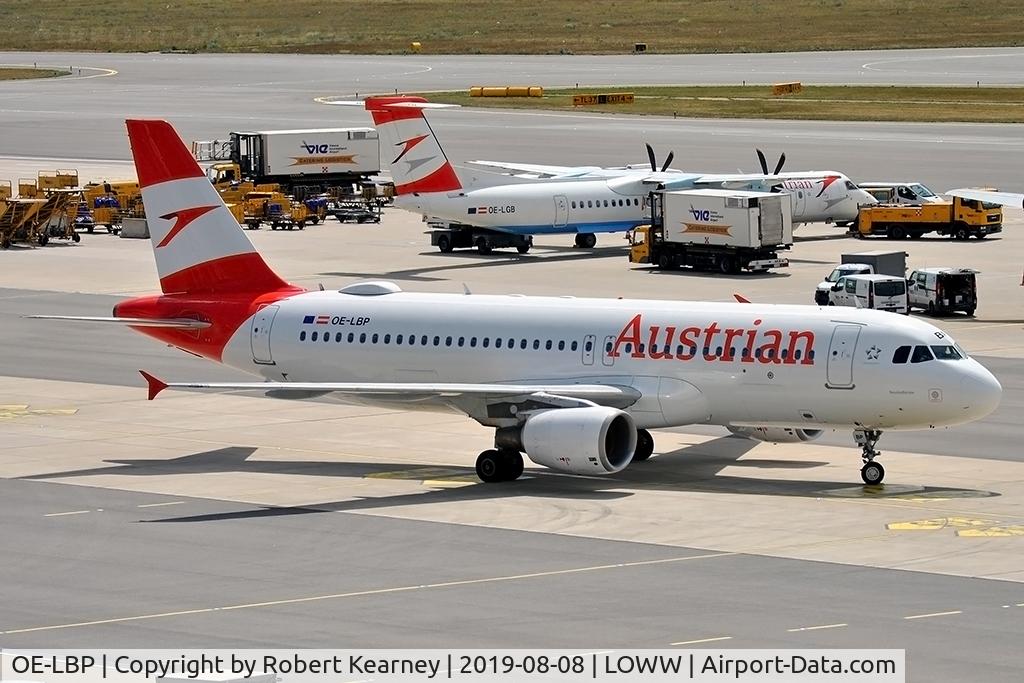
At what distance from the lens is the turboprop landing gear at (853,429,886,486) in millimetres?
44688

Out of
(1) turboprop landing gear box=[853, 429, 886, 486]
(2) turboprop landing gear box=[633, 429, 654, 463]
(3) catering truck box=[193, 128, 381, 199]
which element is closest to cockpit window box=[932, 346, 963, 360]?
(1) turboprop landing gear box=[853, 429, 886, 486]

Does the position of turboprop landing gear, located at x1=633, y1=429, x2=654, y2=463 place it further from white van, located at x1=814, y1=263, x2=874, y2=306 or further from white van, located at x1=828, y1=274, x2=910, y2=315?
white van, located at x1=814, y1=263, x2=874, y2=306

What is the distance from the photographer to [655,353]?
46.1 m

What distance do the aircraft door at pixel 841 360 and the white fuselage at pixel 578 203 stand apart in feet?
168

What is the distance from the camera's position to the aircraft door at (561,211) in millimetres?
96000

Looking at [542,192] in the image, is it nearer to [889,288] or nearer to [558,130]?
[889,288]

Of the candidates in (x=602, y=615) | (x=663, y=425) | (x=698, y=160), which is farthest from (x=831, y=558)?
(x=698, y=160)

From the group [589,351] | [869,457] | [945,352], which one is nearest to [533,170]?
[589,351]

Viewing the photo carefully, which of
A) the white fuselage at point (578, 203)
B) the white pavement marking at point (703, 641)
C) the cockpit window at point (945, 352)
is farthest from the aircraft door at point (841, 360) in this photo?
the white fuselage at point (578, 203)

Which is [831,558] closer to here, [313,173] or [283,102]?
[313,173]

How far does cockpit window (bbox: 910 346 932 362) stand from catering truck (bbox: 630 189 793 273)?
144ft

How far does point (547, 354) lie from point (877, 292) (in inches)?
1169

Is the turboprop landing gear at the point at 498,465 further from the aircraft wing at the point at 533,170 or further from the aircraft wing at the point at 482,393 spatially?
the aircraft wing at the point at 533,170

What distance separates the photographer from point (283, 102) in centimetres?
18175
